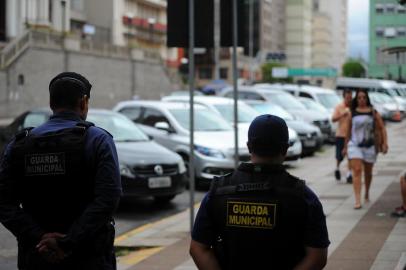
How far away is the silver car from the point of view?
593 inches

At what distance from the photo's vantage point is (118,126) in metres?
13.7

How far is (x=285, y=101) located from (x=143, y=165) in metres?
15.1

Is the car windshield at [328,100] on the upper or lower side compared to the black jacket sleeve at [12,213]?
upper

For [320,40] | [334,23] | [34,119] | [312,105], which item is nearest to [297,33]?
[320,40]

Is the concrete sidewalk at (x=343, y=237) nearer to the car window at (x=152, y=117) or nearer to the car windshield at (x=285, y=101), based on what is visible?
the car window at (x=152, y=117)

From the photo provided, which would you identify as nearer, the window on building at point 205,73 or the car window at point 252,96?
the car window at point 252,96

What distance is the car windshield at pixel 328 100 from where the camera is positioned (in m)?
30.5

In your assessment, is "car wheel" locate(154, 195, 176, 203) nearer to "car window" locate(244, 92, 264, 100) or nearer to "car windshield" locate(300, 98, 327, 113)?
"car window" locate(244, 92, 264, 100)

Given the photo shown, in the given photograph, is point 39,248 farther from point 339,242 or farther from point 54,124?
Result: point 339,242

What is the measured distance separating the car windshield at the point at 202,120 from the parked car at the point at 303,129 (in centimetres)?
504

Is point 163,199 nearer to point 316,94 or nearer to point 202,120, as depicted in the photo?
point 202,120

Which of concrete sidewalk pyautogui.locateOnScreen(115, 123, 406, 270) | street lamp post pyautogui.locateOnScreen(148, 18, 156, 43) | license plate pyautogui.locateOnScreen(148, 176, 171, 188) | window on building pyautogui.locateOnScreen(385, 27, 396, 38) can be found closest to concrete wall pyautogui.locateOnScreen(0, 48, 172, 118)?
street lamp post pyautogui.locateOnScreen(148, 18, 156, 43)

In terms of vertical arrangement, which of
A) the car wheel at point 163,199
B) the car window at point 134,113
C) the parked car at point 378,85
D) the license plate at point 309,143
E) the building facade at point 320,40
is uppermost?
the building facade at point 320,40

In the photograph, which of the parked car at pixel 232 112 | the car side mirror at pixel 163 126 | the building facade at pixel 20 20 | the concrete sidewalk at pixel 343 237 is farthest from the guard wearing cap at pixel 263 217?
the building facade at pixel 20 20
